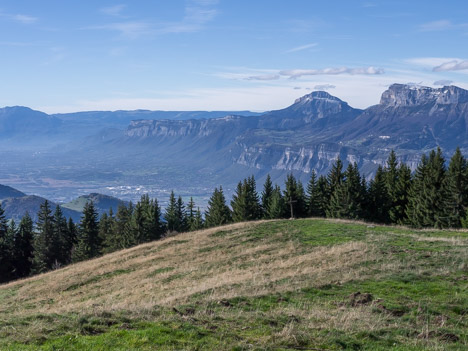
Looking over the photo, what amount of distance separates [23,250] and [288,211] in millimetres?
52864

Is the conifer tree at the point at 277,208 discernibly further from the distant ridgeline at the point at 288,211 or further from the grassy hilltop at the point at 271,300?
the grassy hilltop at the point at 271,300

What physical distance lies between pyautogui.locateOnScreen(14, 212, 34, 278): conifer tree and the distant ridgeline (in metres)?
0.18

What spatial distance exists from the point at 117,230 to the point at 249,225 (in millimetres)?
43725

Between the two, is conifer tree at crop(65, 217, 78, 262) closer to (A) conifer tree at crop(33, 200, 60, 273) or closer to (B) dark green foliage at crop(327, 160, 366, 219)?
(A) conifer tree at crop(33, 200, 60, 273)

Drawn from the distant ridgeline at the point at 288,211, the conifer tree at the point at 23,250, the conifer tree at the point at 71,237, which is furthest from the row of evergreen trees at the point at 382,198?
the conifer tree at the point at 23,250

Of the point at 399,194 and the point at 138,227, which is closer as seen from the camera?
the point at 399,194

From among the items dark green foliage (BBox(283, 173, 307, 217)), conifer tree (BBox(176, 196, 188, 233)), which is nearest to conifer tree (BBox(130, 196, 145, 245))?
conifer tree (BBox(176, 196, 188, 233))

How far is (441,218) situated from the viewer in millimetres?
60719

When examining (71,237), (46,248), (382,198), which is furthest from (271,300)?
(71,237)

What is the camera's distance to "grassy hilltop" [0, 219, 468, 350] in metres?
11.9

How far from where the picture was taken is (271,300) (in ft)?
55.5

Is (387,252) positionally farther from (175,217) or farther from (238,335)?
(175,217)

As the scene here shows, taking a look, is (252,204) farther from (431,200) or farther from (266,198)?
(431,200)

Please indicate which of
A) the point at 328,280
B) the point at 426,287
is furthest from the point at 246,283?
the point at 426,287
